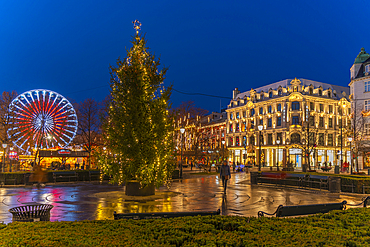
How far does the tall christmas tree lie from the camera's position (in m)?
16.0

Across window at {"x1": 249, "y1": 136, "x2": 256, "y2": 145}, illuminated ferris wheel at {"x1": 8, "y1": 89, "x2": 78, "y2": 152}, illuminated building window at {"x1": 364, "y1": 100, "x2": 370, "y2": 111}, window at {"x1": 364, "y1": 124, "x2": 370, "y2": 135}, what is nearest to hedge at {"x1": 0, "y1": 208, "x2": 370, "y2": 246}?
illuminated ferris wheel at {"x1": 8, "y1": 89, "x2": 78, "y2": 152}

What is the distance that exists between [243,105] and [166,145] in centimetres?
7444

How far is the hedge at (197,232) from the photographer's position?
5.36m

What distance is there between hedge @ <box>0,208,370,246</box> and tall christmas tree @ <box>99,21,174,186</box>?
925 centimetres

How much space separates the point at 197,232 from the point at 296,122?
74.1 meters

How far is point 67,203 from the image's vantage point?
14.5m

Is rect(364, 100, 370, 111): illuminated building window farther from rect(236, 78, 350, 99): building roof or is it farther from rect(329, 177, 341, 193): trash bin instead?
rect(329, 177, 341, 193): trash bin

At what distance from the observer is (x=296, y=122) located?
2958 inches

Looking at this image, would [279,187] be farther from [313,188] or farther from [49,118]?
[49,118]

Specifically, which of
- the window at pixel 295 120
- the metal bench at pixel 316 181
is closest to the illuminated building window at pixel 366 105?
the window at pixel 295 120

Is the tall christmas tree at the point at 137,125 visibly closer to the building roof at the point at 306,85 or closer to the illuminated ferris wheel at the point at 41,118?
the illuminated ferris wheel at the point at 41,118

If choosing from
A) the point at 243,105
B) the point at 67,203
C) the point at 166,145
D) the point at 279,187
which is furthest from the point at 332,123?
the point at 67,203

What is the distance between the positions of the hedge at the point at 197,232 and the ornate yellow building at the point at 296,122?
66.3 metres

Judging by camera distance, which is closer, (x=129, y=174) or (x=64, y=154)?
(x=129, y=174)
